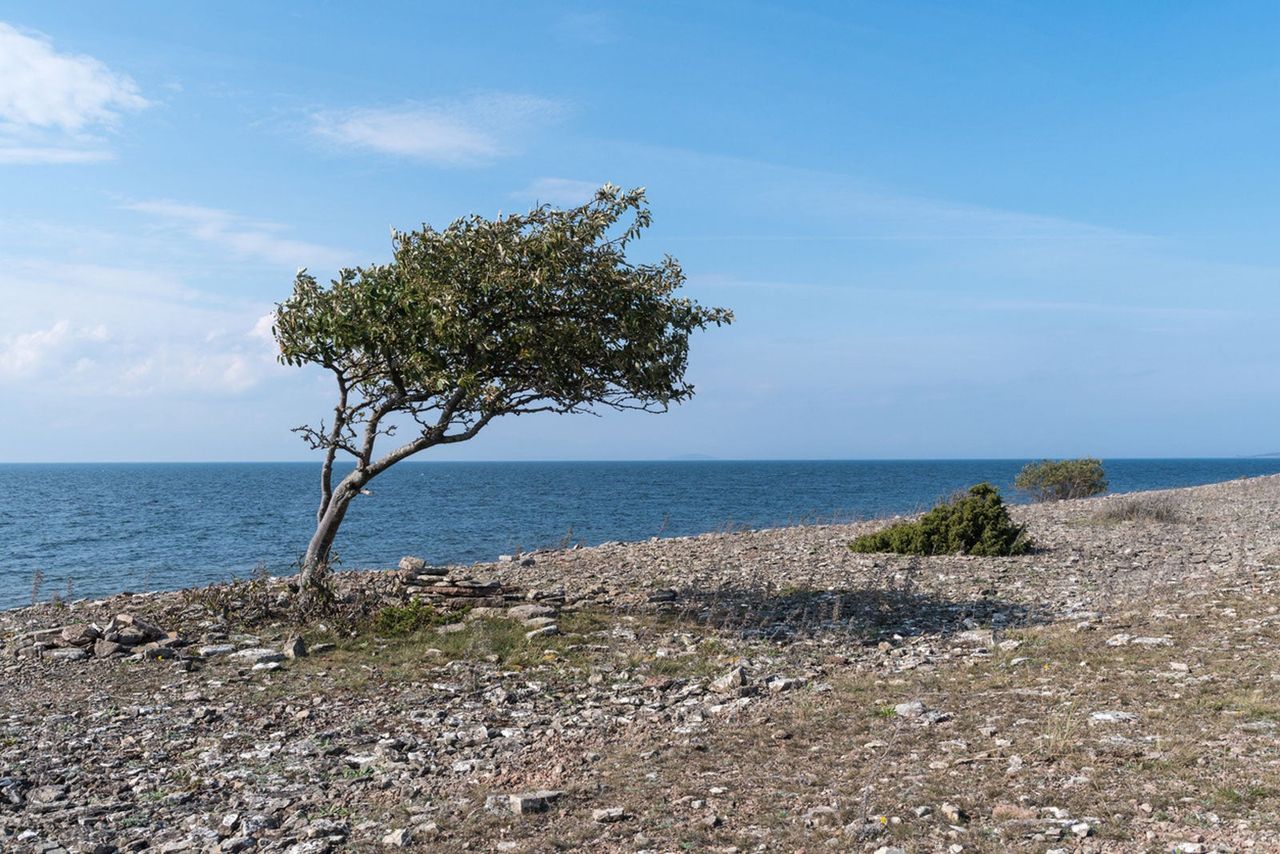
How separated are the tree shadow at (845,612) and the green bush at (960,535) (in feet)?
22.5

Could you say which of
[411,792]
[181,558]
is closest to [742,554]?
[411,792]

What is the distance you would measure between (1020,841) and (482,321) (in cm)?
1197

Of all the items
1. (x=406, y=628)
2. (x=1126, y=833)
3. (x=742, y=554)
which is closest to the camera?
(x=1126, y=833)

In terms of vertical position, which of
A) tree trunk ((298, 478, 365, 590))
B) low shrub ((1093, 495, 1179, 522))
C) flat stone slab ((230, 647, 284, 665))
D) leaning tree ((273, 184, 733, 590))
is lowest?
flat stone slab ((230, 647, 284, 665))

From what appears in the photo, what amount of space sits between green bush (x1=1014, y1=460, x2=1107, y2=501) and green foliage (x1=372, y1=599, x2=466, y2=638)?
49569mm

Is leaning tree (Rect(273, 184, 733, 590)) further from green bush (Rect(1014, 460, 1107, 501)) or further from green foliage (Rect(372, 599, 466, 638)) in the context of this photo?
green bush (Rect(1014, 460, 1107, 501))

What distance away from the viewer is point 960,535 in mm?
26766

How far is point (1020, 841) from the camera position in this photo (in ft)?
22.1

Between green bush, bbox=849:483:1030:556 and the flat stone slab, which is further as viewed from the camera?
green bush, bbox=849:483:1030:556

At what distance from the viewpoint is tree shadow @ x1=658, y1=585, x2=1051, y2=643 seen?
16.1 metres

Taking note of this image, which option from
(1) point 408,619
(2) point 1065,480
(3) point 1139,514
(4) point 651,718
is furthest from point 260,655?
(2) point 1065,480

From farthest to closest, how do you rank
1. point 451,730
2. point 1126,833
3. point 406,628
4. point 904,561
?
point 904,561 → point 406,628 → point 451,730 → point 1126,833

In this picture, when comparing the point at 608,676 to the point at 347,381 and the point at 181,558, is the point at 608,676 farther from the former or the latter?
the point at 181,558

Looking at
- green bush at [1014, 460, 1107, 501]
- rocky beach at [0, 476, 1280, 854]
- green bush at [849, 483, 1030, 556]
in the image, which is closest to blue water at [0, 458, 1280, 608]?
green bush at [1014, 460, 1107, 501]
